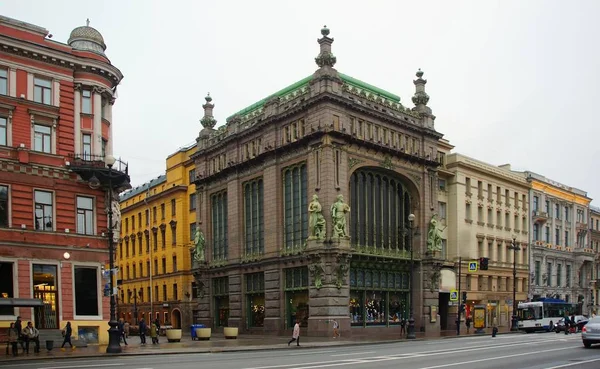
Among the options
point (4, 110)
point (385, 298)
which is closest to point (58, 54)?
point (4, 110)

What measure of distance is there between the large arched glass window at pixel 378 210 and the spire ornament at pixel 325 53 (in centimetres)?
916

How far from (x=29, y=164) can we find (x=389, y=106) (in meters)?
29.8

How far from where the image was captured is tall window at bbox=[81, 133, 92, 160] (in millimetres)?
40562

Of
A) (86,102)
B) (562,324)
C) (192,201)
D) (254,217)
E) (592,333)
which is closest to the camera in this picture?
(592,333)

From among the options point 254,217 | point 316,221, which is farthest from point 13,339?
point 254,217

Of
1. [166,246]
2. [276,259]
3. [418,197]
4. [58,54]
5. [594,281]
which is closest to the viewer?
[58,54]

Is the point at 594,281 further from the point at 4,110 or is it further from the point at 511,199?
the point at 4,110

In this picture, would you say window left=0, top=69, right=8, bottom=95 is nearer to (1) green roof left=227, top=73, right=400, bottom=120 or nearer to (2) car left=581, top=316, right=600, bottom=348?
(1) green roof left=227, top=73, right=400, bottom=120

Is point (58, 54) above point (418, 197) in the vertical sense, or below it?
above

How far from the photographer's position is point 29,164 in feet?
124

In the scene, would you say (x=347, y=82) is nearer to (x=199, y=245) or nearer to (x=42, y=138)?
(x=199, y=245)

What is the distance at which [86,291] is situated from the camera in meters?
39.8

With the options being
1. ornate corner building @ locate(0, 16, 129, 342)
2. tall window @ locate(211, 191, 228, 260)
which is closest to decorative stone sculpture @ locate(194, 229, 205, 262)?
tall window @ locate(211, 191, 228, 260)

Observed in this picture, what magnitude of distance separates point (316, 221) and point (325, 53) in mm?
13282
